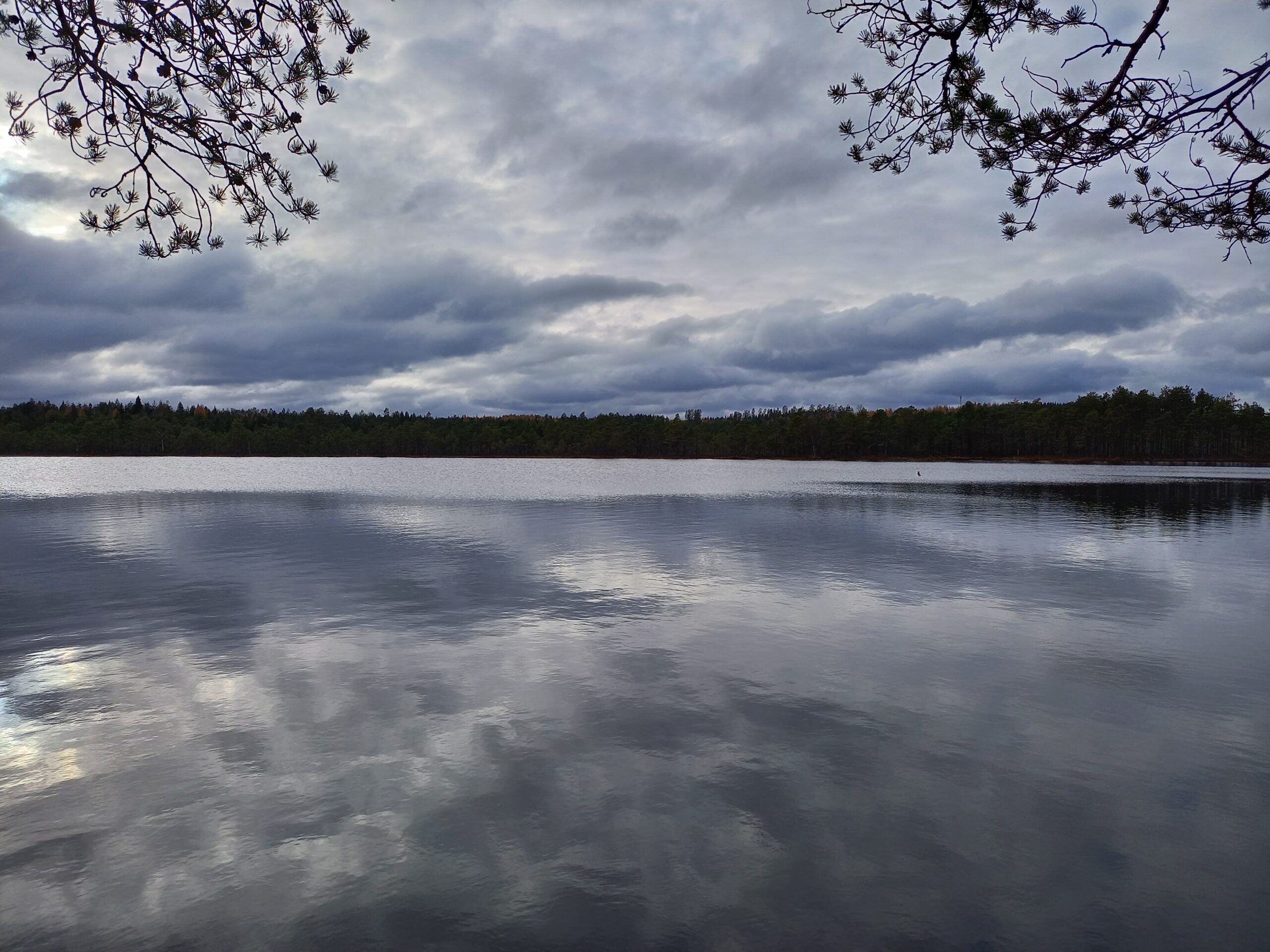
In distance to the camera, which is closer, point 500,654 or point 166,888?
point 166,888

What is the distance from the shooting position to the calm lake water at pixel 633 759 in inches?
256

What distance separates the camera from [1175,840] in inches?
303

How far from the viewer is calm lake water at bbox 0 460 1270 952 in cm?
650

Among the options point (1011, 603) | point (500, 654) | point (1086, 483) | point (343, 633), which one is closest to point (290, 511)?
point (343, 633)

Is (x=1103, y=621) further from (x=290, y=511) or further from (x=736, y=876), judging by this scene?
(x=290, y=511)

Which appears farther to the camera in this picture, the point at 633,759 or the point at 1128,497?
the point at 1128,497

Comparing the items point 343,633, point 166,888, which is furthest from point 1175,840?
point 343,633

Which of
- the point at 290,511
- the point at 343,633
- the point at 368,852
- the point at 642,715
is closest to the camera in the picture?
the point at 368,852

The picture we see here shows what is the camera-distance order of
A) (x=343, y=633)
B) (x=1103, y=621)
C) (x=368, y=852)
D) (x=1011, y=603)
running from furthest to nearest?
(x=1011, y=603)
(x=1103, y=621)
(x=343, y=633)
(x=368, y=852)

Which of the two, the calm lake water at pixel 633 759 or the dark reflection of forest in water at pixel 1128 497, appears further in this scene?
the dark reflection of forest in water at pixel 1128 497

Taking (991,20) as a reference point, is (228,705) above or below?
below

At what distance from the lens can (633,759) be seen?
31.4ft

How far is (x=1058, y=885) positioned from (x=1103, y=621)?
12723 millimetres

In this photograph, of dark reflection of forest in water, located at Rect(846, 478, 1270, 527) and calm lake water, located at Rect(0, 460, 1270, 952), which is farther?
dark reflection of forest in water, located at Rect(846, 478, 1270, 527)
